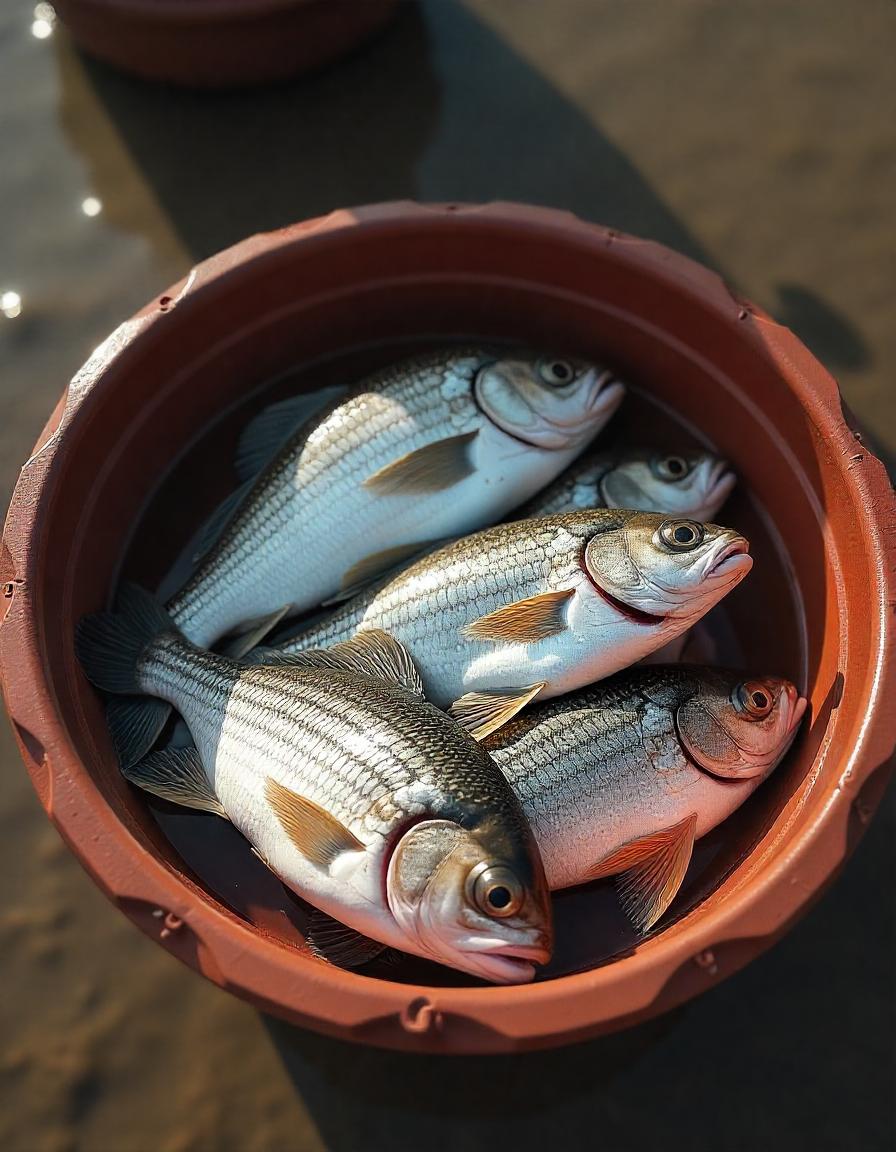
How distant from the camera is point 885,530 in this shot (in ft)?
7.63

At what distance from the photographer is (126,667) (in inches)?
101

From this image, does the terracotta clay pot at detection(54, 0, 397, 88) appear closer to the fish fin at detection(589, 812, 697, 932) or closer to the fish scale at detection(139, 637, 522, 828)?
the fish scale at detection(139, 637, 522, 828)

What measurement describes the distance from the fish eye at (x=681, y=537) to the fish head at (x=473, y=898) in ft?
2.60

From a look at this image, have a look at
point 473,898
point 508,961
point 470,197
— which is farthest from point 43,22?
point 508,961

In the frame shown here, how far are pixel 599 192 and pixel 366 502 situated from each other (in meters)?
1.95

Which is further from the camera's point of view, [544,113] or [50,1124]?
[544,113]

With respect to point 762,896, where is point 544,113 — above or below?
above

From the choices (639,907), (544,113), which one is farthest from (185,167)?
(639,907)

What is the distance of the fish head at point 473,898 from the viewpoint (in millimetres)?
1913

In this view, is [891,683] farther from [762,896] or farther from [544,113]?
[544,113]

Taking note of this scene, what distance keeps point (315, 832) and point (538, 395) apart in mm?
1354

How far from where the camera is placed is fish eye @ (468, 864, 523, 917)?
74.9 inches

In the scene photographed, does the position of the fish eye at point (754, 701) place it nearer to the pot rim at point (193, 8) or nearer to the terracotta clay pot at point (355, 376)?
the terracotta clay pot at point (355, 376)

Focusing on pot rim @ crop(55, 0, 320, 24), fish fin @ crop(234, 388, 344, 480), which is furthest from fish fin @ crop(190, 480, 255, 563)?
pot rim @ crop(55, 0, 320, 24)
